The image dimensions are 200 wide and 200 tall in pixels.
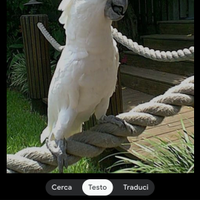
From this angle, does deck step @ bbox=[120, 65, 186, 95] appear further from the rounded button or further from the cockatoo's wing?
the rounded button

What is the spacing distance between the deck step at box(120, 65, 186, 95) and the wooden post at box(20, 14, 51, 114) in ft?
2.13

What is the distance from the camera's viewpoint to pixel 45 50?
264 centimetres

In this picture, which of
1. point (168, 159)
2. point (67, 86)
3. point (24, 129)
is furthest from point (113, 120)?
point (24, 129)

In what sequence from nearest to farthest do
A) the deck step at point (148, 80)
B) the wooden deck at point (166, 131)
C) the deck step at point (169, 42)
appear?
the wooden deck at point (166, 131) → the deck step at point (148, 80) → the deck step at point (169, 42)

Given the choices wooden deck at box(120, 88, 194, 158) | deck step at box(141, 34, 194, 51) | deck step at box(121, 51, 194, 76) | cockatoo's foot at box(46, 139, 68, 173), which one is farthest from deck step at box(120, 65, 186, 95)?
cockatoo's foot at box(46, 139, 68, 173)

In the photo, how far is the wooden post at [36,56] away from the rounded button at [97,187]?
1921 millimetres

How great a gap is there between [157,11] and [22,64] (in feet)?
4.68

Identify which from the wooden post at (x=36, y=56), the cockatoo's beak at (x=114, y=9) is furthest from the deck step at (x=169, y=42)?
the cockatoo's beak at (x=114, y=9)

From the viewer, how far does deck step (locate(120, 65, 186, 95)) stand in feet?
8.08

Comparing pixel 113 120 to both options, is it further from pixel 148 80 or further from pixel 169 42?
pixel 169 42

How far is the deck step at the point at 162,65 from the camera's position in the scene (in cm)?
251

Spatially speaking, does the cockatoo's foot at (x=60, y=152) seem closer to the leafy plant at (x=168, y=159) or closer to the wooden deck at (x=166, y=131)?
the leafy plant at (x=168, y=159)

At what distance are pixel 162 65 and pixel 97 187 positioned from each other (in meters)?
2.12

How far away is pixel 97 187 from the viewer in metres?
0.79
